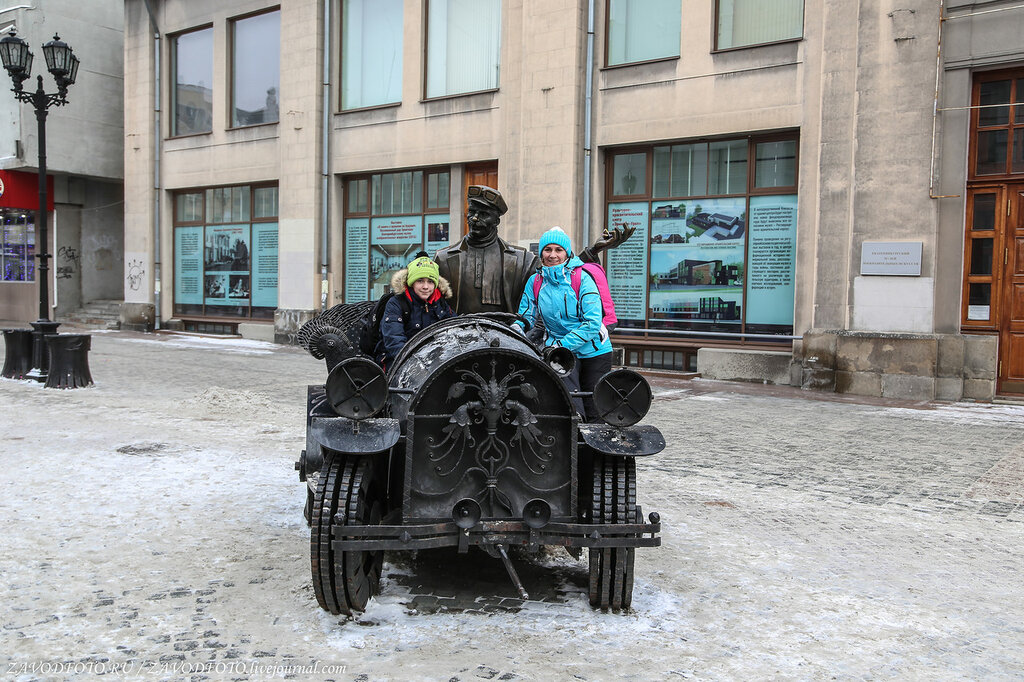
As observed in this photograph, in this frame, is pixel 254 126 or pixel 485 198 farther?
pixel 254 126

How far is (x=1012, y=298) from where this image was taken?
11820 mm

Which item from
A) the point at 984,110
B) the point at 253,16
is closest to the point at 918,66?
the point at 984,110

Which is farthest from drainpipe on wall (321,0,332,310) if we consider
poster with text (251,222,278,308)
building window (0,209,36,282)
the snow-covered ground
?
building window (0,209,36,282)

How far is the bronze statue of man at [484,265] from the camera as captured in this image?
5938 millimetres

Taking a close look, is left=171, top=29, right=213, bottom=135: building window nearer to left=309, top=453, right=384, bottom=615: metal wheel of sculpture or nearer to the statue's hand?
the statue's hand

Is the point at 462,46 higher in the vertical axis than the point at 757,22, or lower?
higher

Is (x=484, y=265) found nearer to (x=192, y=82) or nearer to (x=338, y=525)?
(x=338, y=525)

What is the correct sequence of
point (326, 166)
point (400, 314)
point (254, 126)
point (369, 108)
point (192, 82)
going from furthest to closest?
point (192, 82) → point (254, 126) → point (326, 166) → point (369, 108) → point (400, 314)

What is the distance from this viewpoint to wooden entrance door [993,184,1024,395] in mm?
11766

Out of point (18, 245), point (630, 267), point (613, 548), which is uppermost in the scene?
point (18, 245)

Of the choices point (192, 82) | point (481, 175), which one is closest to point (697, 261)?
point (481, 175)

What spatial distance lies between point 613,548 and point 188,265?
67.8 ft

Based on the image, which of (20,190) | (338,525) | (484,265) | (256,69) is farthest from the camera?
(20,190)

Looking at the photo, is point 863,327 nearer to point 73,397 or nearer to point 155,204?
point 73,397
